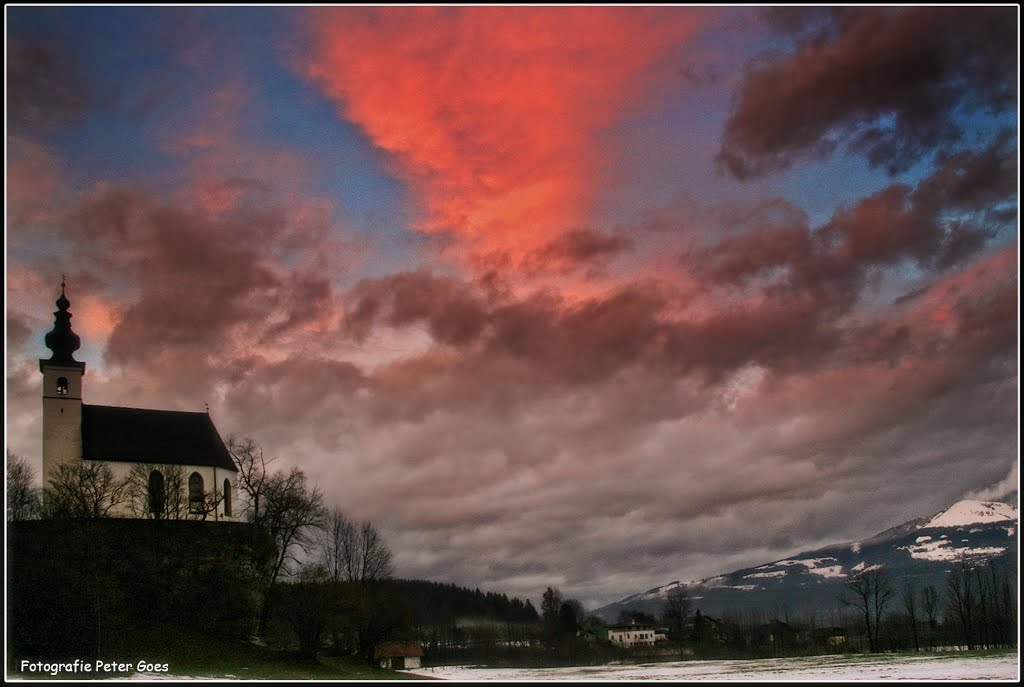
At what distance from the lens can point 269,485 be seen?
68438 millimetres

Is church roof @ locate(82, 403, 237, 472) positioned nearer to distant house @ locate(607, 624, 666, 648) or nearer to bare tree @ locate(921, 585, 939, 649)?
distant house @ locate(607, 624, 666, 648)

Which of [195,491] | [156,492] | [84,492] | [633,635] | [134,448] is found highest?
[134,448]

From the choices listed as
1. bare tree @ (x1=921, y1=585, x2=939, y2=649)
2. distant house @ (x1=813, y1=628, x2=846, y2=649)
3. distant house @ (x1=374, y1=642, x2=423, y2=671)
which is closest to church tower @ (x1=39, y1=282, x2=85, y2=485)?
distant house @ (x1=374, y1=642, x2=423, y2=671)

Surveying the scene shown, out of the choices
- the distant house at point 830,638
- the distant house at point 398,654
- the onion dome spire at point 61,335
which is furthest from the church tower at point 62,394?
the distant house at point 830,638

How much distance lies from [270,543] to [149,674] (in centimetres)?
2274

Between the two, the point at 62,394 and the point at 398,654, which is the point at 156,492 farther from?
the point at 398,654

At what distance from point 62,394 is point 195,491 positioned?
40.2ft

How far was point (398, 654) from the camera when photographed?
63.7 m

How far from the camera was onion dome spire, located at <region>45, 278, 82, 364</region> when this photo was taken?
3041 inches

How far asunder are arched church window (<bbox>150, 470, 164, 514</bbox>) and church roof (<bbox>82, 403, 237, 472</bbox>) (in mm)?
1877

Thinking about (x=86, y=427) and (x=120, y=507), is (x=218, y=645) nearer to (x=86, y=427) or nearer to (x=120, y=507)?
(x=120, y=507)

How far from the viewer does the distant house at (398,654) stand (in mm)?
61138

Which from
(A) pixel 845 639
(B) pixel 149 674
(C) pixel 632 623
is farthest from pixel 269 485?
(C) pixel 632 623

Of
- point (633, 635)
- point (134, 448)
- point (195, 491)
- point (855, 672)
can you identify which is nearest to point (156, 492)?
point (195, 491)
